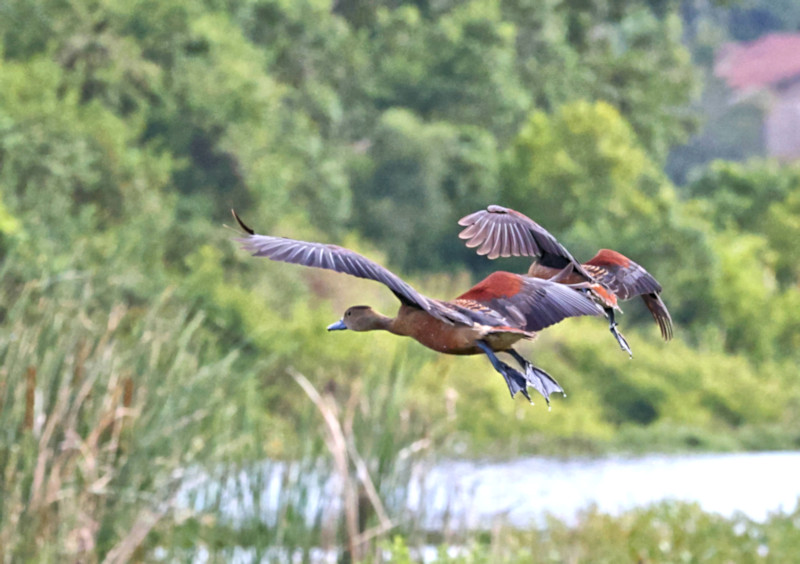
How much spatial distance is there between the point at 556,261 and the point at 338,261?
38cm

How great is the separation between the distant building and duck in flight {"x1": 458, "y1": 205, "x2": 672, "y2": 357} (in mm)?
45125

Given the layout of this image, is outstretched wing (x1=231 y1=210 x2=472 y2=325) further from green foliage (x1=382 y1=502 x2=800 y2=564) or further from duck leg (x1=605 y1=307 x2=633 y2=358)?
green foliage (x1=382 y1=502 x2=800 y2=564)

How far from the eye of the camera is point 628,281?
186 cm

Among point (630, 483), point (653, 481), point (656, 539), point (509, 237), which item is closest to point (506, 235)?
point (509, 237)

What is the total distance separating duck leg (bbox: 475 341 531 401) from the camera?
1.64 m

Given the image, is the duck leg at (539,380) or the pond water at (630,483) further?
the pond water at (630,483)

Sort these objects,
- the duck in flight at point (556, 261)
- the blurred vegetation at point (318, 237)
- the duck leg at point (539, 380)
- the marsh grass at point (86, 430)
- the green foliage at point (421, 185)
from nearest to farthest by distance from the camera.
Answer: the duck leg at point (539, 380), the duck in flight at point (556, 261), the marsh grass at point (86, 430), the blurred vegetation at point (318, 237), the green foliage at point (421, 185)

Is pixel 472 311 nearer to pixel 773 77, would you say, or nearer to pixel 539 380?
pixel 539 380

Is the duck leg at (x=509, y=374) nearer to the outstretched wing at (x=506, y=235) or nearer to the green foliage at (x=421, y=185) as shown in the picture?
the outstretched wing at (x=506, y=235)

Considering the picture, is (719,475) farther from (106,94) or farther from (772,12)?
(772,12)

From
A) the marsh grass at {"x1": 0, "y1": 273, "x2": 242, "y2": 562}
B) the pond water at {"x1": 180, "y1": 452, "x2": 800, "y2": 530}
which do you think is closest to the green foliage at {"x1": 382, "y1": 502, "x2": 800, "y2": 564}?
the pond water at {"x1": 180, "y1": 452, "x2": 800, "y2": 530}

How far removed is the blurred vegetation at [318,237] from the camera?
6012 millimetres

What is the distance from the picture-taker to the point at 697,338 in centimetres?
2159

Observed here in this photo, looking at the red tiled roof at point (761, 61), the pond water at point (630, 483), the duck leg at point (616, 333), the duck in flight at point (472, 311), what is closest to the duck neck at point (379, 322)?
the duck in flight at point (472, 311)
